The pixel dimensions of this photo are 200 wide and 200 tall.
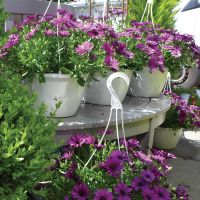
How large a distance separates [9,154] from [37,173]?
14 cm

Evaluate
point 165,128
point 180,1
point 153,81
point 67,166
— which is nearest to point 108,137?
point 67,166

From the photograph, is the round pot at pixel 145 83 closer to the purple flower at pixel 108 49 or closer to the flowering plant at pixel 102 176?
the purple flower at pixel 108 49

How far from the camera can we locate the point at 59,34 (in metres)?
1.89

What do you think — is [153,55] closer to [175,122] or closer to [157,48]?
[157,48]

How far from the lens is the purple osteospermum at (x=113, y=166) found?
5.15ft

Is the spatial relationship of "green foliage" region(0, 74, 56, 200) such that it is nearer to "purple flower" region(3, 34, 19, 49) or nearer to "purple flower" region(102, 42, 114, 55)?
"purple flower" region(3, 34, 19, 49)

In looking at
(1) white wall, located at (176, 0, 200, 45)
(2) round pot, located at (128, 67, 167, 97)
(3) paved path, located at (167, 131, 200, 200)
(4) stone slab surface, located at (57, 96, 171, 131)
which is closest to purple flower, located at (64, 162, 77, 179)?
(4) stone slab surface, located at (57, 96, 171, 131)

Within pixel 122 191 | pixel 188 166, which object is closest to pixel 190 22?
pixel 188 166

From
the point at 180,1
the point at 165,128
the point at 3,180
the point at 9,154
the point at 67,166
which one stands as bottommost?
the point at 165,128

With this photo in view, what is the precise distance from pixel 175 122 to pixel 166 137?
0.58 feet

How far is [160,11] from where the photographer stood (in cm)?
804

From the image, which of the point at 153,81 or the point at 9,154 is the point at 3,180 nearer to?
the point at 9,154

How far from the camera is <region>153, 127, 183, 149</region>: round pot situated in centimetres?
375

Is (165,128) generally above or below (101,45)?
below
